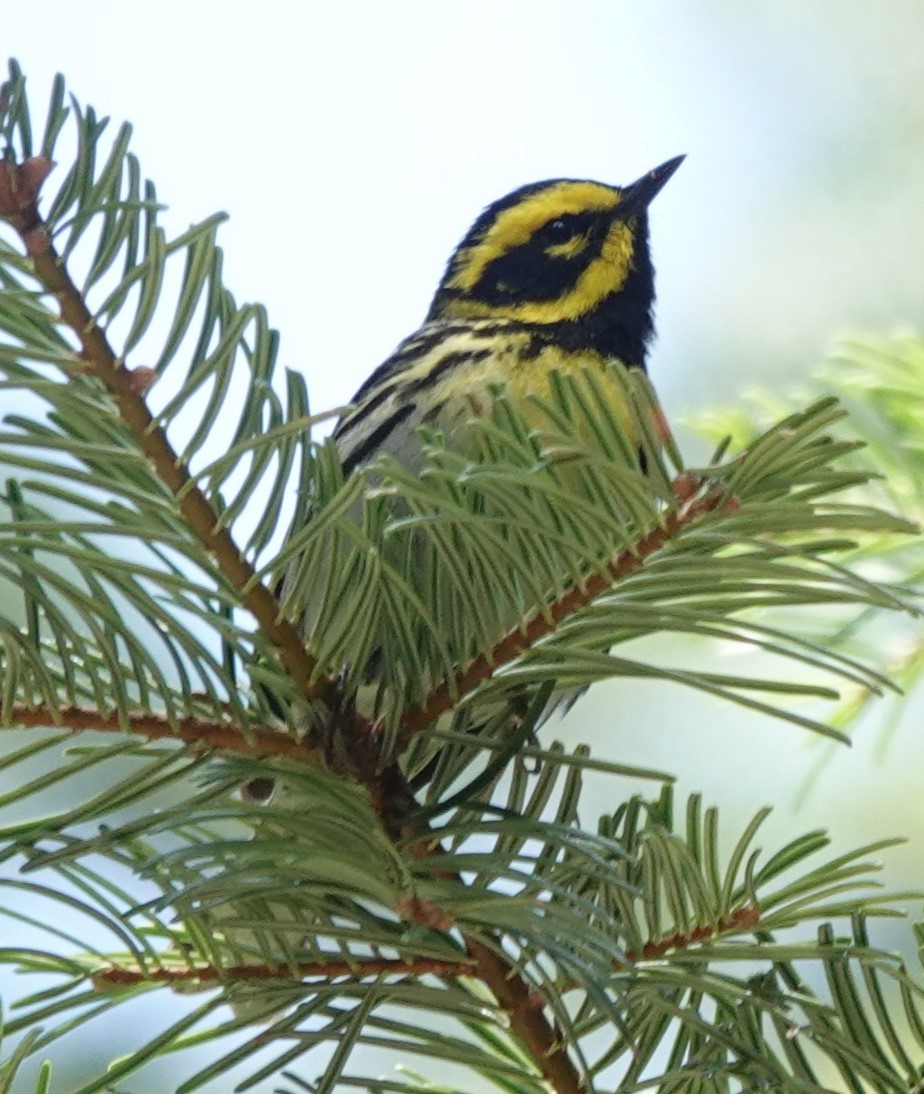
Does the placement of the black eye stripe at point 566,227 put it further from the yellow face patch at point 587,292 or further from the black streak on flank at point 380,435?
the black streak on flank at point 380,435

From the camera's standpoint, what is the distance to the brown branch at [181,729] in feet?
1.75

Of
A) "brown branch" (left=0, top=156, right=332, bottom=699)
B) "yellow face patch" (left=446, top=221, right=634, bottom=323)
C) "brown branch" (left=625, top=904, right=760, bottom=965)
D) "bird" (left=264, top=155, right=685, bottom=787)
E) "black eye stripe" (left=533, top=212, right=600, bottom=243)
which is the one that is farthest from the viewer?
"black eye stripe" (left=533, top=212, right=600, bottom=243)

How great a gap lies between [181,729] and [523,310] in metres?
0.96

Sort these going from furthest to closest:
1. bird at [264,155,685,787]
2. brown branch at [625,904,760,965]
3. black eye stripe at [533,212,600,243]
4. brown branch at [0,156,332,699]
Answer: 1. black eye stripe at [533,212,600,243]
2. bird at [264,155,685,787]
3. brown branch at [625,904,760,965]
4. brown branch at [0,156,332,699]

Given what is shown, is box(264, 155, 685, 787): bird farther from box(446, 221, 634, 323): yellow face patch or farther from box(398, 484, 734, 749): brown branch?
box(398, 484, 734, 749): brown branch

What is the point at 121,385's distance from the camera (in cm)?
50

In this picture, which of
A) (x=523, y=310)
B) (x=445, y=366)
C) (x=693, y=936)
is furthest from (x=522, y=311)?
(x=693, y=936)

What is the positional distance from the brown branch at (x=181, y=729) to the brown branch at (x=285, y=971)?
9 cm

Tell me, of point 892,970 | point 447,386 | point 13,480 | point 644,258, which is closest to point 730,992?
point 892,970

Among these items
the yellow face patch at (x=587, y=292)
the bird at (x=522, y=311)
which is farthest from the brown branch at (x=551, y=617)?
the yellow face patch at (x=587, y=292)

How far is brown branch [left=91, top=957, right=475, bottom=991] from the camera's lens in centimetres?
58

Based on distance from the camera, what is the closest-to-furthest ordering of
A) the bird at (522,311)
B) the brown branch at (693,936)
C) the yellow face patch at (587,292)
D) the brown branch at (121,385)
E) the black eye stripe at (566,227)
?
1. the brown branch at (121,385)
2. the brown branch at (693,936)
3. the bird at (522,311)
4. the yellow face patch at (587,292)
5. the black eye stripe at (566,227)

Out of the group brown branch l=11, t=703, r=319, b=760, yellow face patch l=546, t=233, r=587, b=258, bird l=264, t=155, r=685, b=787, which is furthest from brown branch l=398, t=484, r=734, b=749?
yellow face patch l=546, t=233, r=587, b=258

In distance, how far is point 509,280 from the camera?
1.50 meters
